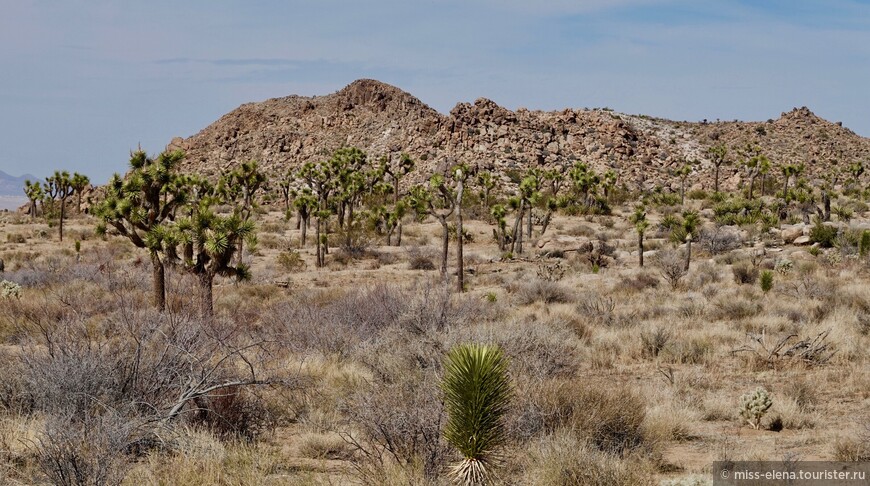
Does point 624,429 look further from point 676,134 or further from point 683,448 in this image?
point 676,134

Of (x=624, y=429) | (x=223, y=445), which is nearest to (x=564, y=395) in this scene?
(x=624, y=429)

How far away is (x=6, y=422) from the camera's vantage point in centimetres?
703

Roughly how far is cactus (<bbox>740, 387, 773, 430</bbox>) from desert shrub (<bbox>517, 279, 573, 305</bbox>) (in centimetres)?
1049

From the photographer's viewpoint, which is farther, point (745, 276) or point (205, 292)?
point (745, 276)

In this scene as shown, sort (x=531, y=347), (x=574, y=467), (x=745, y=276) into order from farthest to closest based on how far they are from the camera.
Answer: (x=745, y=276) < (x=531, y=347) < (x=574, y=467)

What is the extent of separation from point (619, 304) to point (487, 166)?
52547mm

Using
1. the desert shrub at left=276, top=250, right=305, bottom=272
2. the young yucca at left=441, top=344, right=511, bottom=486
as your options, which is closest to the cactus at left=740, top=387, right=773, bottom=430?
the young yucca at left=441, top=344, right=511, bottom=486

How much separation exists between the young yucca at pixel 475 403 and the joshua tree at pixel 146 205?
1171 centimetres

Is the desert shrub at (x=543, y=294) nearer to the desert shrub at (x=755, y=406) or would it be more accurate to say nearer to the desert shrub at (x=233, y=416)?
the desert shrub at (x=755, y=406)

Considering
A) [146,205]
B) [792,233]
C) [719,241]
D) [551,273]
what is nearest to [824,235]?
[792,233]

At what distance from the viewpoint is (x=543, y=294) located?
19734 mm

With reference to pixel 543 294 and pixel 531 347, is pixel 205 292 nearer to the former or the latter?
pixel 531 347

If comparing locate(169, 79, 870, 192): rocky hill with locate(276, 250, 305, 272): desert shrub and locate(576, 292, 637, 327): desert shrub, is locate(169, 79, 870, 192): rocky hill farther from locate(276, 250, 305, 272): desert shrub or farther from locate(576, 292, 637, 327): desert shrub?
locate(576, 292, 637, 327): desert shrub

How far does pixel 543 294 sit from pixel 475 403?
14921 millimetres
